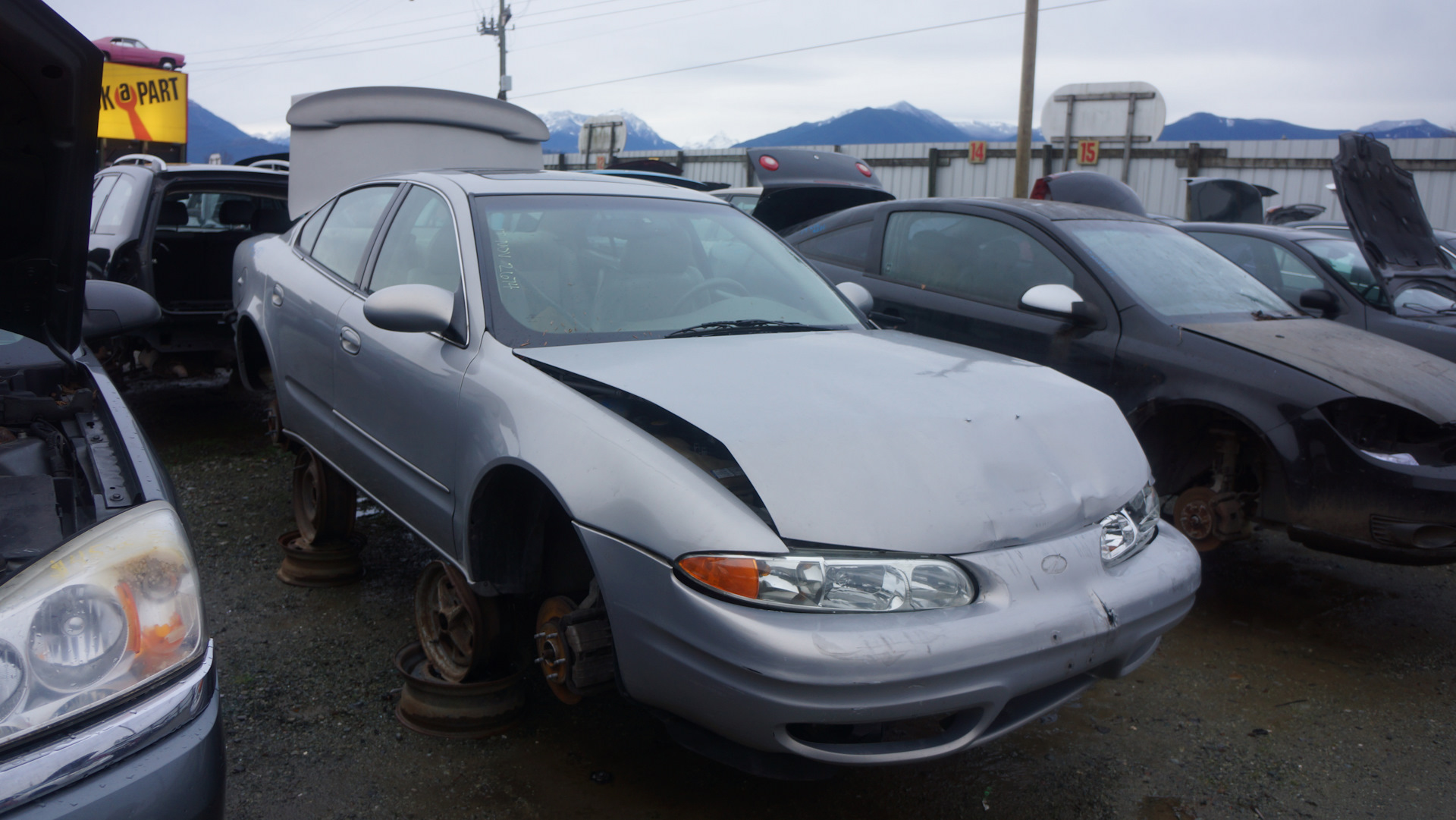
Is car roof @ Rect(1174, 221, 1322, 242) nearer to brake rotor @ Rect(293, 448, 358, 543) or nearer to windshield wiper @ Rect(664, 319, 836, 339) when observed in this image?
windshield wiper @ Rect(664, 319, 836, 339)

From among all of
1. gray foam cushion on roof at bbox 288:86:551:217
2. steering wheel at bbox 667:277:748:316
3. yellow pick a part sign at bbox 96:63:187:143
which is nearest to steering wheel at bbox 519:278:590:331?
steering wheel at bbox 667:277:748:316

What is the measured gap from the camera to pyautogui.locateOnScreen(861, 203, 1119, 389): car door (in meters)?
4.14

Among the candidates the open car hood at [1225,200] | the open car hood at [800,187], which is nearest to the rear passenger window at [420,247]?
the open car hood at [800,187]

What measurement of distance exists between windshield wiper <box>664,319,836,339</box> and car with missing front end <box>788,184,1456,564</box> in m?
0.82

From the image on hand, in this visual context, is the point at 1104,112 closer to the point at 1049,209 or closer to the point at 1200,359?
the point at 1049,209

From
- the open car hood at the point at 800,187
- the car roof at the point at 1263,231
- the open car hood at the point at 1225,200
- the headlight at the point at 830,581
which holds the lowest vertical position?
the headlight at the point at 830,581

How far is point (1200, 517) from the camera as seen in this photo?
12.4ft

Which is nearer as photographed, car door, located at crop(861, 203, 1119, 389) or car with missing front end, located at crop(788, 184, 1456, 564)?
car with missing front end, located at crop(788, 184, 1456, 564)

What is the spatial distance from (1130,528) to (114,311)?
8.96ft

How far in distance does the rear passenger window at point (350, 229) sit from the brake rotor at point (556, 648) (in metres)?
1.68

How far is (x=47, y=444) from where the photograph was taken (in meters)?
2.04

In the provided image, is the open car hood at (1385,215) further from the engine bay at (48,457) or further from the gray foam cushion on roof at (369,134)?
the engine bay at (48,457)

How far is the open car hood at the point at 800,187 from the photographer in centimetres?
686

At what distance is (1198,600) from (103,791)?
386cm
